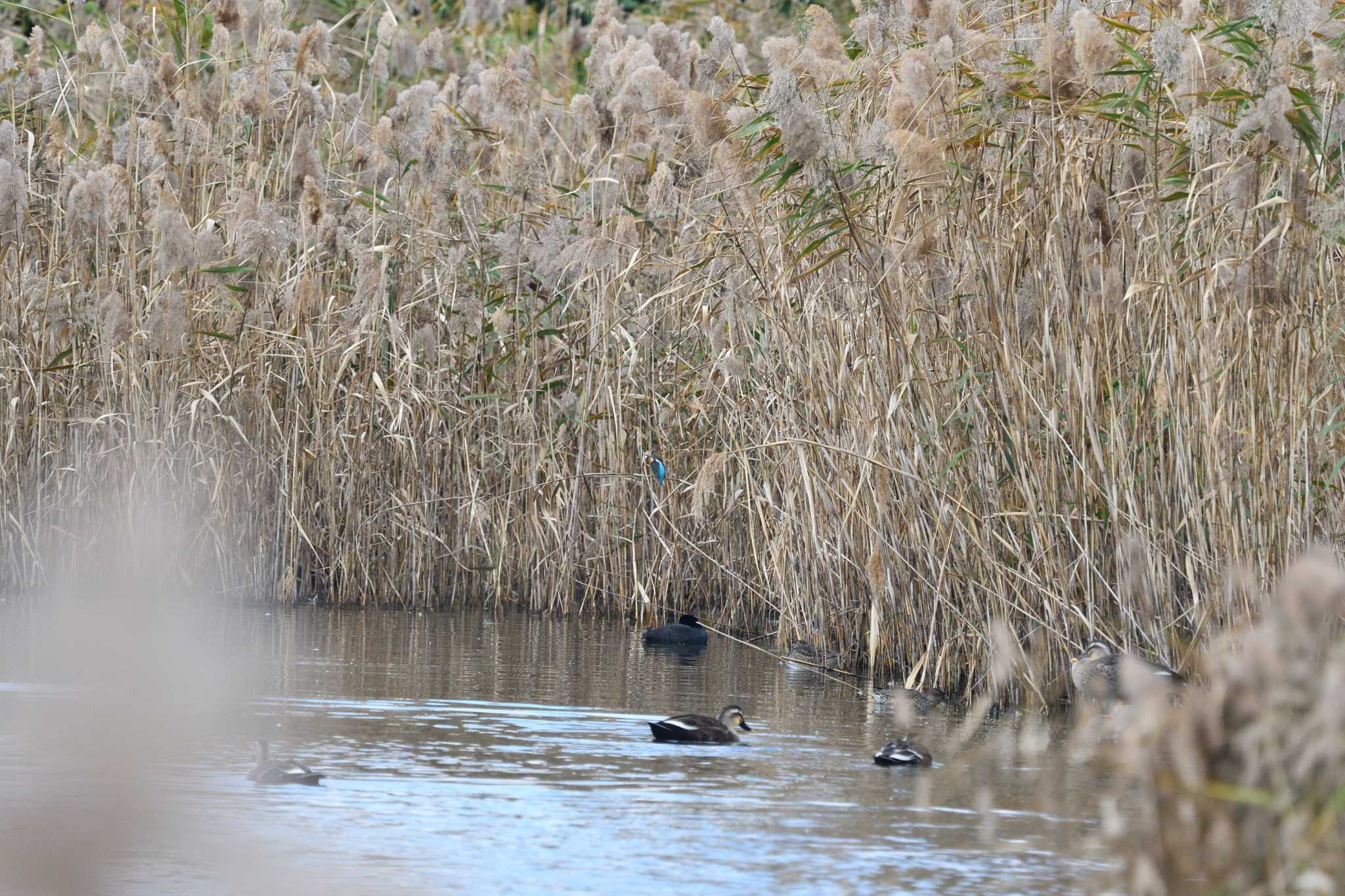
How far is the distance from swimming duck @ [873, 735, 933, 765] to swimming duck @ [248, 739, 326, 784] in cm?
173

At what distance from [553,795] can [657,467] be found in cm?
421

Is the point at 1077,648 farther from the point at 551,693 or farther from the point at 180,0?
the point at 180,0

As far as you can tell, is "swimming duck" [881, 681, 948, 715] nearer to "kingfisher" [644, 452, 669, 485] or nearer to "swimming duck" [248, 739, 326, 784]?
"swimming duck" [248, 739, 326, 784]

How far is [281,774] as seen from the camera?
5.37 meters

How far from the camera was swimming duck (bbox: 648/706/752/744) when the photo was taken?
20.5 ft

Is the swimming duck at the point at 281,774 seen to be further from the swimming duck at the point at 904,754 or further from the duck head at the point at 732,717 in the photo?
the swimming duck at the point at 904,754

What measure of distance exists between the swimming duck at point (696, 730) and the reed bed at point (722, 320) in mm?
1025

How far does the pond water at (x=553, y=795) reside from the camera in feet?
14.6

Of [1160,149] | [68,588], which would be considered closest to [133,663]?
[68,588]

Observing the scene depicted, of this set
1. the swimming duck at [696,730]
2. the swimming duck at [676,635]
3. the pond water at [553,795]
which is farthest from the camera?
the swimming duck at [676,635]

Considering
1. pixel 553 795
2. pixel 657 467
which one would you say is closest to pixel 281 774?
pixel 553 795

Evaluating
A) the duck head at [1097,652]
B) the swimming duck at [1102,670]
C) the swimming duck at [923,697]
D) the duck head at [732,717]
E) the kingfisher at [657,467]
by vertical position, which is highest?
the kingfisher at [657,467]

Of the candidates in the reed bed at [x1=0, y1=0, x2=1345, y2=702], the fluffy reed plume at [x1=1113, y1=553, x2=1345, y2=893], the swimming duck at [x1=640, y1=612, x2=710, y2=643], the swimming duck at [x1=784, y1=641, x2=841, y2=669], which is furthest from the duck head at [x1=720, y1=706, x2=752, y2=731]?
the fluffy reed plume at [x1=1113, y1=553, x2=1345, y2=893]

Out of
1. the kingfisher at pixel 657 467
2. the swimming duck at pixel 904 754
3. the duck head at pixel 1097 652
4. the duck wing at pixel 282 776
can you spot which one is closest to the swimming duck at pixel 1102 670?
the duck head at pixel 1097 652
